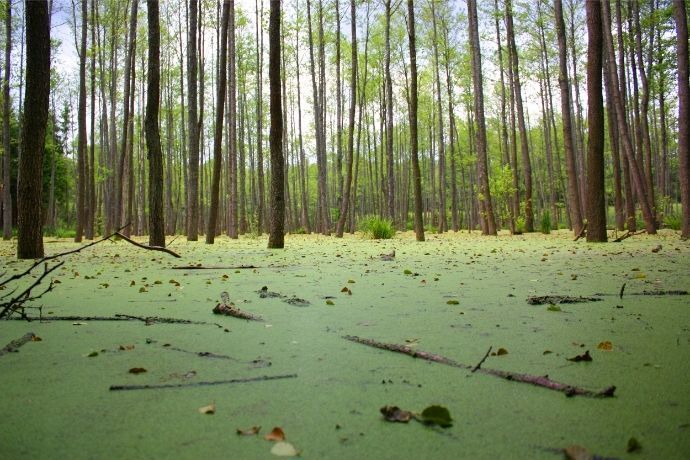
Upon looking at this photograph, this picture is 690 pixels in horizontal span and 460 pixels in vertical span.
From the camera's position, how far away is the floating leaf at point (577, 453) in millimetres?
974

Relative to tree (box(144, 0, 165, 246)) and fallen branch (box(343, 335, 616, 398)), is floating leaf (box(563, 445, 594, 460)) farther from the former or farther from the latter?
tree (box(144, 0, 165, 246))

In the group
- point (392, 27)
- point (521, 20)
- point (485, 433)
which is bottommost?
point (485, 433)

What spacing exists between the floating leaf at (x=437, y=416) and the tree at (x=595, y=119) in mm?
7840

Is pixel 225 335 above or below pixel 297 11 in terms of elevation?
below

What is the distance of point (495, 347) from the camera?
6.35ft

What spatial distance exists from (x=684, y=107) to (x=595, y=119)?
2.03m

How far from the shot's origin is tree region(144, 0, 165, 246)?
8516 millimetres

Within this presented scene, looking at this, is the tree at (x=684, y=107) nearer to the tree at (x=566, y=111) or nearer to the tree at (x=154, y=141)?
the tree at (x=566, y=111)

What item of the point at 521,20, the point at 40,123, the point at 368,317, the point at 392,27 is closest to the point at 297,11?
the point at 392,27

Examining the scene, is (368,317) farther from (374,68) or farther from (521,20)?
(374,68)

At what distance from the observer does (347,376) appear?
1583mm

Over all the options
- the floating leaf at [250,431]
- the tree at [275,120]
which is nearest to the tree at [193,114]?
the tree at [275,120]

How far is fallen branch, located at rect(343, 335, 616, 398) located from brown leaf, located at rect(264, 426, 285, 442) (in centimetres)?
77

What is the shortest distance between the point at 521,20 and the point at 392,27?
628 centimetres
